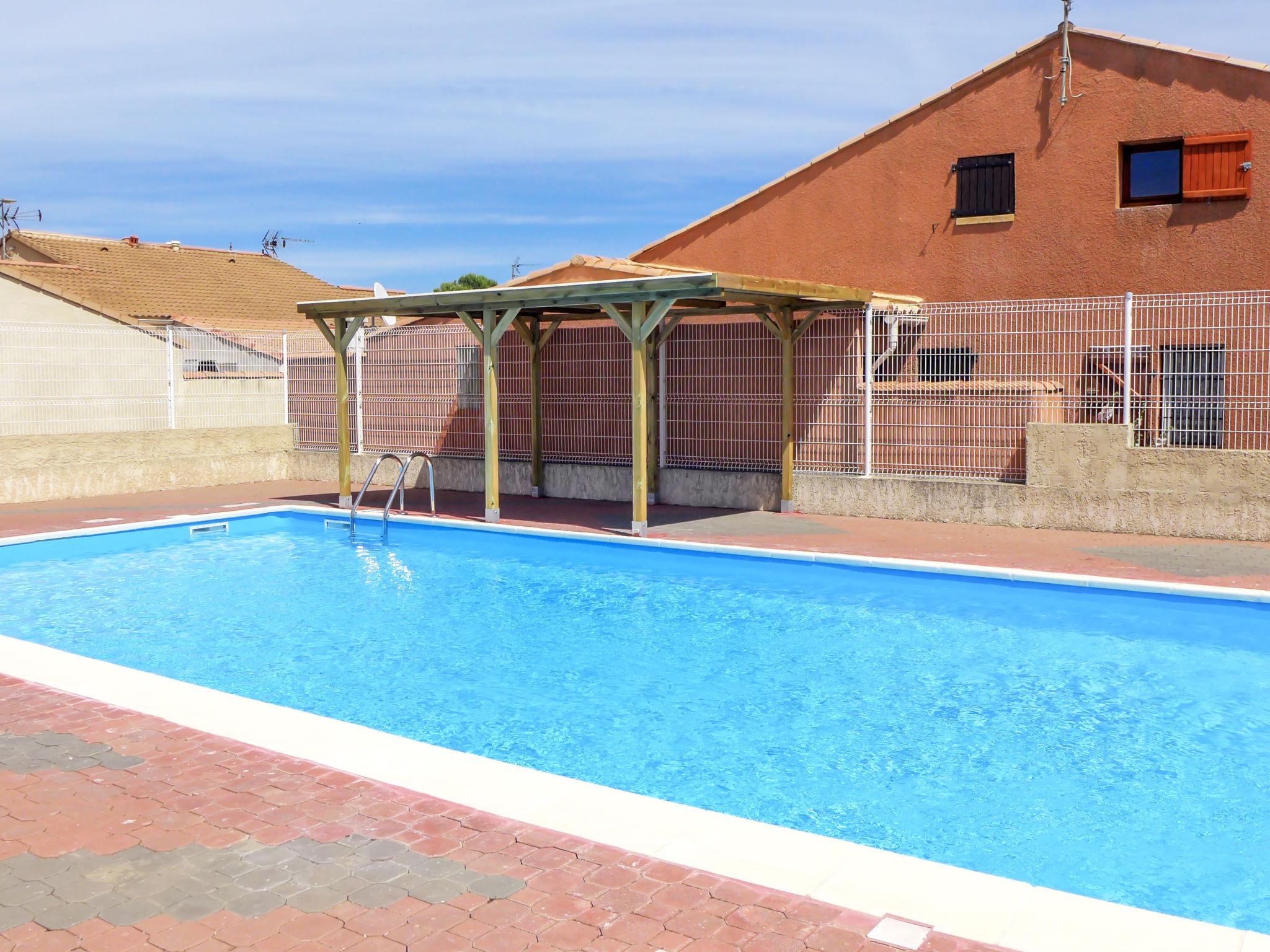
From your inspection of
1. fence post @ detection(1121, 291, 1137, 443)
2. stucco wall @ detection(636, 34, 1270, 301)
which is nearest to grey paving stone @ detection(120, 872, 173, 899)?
fence post @ detection(1121, 291, 1137, 443)

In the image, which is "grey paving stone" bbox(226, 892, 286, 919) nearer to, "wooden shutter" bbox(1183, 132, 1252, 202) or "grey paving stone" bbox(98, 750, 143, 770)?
"grey paving stone" bbox(98, 750, 143, 770)

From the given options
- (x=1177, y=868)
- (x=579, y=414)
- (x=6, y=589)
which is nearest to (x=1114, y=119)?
(x=579, y=414)

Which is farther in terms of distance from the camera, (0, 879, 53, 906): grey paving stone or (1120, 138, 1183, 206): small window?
(1120, 138, 1183, 206): small window

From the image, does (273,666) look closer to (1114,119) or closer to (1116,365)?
(1116,365)

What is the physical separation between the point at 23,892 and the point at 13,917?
0.55 ft

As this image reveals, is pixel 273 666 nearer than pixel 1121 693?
No

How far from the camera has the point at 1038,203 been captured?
16562mm

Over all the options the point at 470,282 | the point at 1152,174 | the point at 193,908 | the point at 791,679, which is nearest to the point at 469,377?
the point at 1152,174

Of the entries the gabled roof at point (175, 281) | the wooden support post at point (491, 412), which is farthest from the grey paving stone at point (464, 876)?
the gabled roof at point (175, 281)

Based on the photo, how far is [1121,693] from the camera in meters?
6.85

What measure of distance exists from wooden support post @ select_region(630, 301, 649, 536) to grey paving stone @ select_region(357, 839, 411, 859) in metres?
7.94

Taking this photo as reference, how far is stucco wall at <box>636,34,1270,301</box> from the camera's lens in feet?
50.1

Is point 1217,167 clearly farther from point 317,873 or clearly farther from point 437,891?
point 317,873

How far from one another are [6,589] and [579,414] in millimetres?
7951
